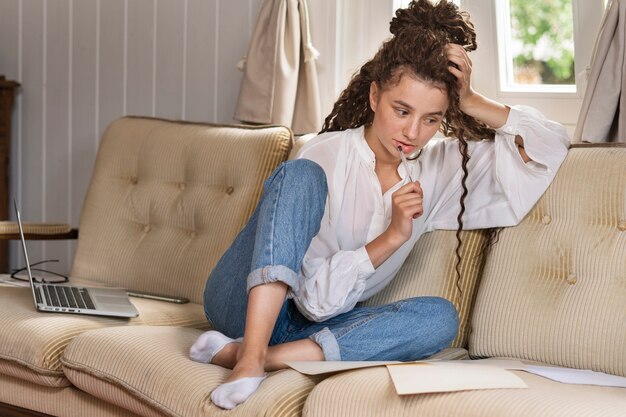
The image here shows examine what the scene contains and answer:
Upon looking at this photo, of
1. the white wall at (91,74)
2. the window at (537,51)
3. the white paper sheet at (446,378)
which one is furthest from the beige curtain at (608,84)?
the white wall at (91,74)

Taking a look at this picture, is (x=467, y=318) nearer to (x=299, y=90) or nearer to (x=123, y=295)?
(x=123, y=295)

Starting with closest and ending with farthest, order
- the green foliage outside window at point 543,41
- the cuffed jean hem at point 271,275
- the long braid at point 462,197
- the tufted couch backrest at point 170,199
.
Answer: the cuffed jean hem at point 271,275, the long braid at point 462,197, the tufted couch backrest at point 170,199, the green foliage outside window at point 543,41

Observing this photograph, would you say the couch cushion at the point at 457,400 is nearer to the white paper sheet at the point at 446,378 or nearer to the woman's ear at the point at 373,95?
the white paper sheet at the point at 446,378

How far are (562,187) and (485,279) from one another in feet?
0.84

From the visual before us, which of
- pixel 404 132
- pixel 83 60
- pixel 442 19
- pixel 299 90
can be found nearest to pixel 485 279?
pixel 404 132

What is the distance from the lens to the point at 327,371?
1670 millimetres

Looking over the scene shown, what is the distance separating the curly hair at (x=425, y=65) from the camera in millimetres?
1977

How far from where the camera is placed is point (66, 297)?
2381mm

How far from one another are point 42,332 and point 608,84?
1.43 m

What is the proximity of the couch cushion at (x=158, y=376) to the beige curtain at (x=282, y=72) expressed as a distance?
41.6 inches

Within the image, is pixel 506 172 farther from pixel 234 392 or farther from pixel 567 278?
pixel 234 392

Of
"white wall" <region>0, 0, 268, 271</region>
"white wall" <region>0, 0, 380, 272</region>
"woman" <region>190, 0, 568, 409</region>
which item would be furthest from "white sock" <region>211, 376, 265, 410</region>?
"white wall" <region>0, 0, 268, 271</region>

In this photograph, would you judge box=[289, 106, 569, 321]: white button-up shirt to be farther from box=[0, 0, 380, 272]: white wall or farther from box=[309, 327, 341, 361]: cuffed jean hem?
box=[0, 0, 380, 272]: white wall

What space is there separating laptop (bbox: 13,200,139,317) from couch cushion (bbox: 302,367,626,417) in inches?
32.1
